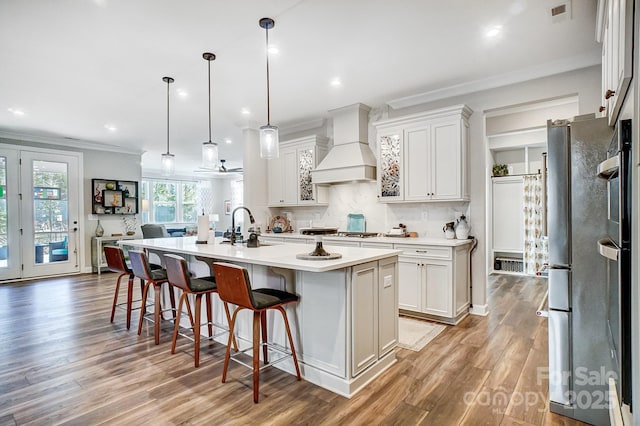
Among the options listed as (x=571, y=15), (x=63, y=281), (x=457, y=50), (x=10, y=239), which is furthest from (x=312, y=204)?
(x=10, y=239)

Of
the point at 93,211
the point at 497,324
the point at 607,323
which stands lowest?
the point at 497,324

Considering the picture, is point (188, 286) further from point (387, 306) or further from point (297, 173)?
point (297, 173)

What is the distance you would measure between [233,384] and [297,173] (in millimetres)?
3756

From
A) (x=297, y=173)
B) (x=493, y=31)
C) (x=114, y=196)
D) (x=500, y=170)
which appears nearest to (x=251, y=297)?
(x=493, y=31)

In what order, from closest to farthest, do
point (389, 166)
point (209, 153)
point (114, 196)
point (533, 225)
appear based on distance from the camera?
point (209, 153) → point (389, 166) → point (533, 225) → point (114, 196)

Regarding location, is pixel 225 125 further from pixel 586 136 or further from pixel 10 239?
pixel 586 136

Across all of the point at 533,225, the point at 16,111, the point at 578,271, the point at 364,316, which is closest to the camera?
the point at 578,271

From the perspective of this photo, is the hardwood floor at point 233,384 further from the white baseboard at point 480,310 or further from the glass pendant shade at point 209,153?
the glass pendant shade at point 209,153

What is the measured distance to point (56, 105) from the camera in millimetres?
4742


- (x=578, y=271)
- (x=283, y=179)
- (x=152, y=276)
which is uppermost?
(x=283, y=179)

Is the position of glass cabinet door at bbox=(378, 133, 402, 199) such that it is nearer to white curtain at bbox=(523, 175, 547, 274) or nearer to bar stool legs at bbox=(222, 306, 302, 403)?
bar stool legs at bbox=(222, 306, 302, 403)

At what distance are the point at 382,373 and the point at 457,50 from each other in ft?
9.86

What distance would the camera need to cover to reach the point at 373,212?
16.6 feet

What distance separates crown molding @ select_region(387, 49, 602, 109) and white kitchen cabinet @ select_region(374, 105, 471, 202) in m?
0.31
